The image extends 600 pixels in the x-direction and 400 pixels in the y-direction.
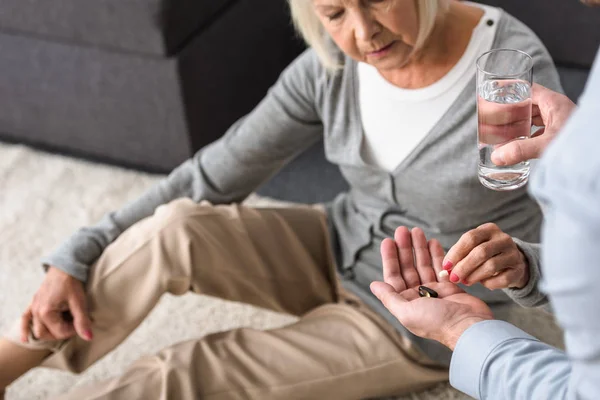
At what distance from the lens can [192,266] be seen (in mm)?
1368

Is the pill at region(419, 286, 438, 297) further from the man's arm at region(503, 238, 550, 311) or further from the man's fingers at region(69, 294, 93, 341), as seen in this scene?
the man's fingers at region(69, 294, 93, 341)

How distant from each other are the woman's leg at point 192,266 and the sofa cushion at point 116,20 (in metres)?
0.59

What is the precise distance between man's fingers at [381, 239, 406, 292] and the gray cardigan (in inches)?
9.2

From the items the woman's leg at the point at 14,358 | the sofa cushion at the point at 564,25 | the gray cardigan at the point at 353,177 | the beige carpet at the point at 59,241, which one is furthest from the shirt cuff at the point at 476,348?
the sofa cushion at the point at 564,25

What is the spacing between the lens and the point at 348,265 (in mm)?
1456

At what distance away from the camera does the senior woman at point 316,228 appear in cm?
125

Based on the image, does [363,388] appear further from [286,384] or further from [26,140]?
[26,140]

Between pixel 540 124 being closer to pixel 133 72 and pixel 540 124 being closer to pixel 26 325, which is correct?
pixel 26 325

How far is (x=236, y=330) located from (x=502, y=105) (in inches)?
26.0

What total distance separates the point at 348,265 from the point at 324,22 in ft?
1.46

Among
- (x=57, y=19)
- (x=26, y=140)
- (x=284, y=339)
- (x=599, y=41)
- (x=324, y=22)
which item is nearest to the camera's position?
(x=324, y=22)

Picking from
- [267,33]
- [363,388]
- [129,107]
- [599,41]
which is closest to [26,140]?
[129,107]

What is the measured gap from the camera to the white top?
1233 millimetres

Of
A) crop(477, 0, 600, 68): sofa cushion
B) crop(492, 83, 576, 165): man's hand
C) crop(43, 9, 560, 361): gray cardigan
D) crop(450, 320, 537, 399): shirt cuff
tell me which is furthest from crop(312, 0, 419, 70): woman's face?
crop(477, 0, 600, 68): sofa cushion
